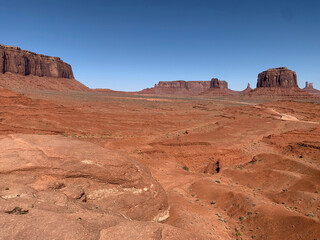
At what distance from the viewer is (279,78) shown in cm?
12550

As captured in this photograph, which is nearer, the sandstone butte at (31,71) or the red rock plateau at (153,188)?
the red rock plateau at (153,188)

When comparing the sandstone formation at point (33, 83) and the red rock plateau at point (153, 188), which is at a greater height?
the sandstone formation at point (33, 83)

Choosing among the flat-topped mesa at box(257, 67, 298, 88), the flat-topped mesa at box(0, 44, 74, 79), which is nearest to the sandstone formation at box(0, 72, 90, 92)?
the flat-topped mesa at box(0, 44, 74, 79)

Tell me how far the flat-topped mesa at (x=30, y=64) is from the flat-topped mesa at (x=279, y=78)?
122696 mm

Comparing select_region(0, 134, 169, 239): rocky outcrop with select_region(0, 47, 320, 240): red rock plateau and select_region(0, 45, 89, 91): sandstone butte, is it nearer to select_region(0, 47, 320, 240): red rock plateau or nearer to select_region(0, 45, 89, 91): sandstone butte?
select_region(0, 47, 320, 240): red rock plateau

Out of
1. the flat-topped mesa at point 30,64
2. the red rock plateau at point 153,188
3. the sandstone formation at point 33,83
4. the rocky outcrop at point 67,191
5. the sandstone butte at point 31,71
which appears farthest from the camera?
the flat-topped mesa at point 30,64

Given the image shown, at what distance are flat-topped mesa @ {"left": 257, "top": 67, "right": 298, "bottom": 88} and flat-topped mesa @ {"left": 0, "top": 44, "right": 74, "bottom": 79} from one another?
122696 millimetres

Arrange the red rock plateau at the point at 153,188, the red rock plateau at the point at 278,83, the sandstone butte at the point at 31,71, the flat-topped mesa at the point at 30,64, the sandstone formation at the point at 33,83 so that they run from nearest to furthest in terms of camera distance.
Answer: the red rock plateau at the point at 153,188 → the sandstone formation at the point at 33,83 → the sandstone butte at the point at 31,71 → the flat-topped mesa at the point at 30,64 → the red rock plateau at the point at 278,83

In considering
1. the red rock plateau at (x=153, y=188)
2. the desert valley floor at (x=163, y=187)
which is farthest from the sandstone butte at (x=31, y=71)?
the red rock plateau at (x=153, y=188)

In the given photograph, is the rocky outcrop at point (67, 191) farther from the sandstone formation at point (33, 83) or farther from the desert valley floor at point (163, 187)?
the sandstone formation at point (33, 83)

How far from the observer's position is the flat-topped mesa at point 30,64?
96375 millimetres

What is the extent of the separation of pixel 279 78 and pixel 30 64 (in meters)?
138

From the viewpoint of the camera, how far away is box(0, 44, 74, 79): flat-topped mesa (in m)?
96.4

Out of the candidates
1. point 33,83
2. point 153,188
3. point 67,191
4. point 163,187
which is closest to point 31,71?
point 33,83
